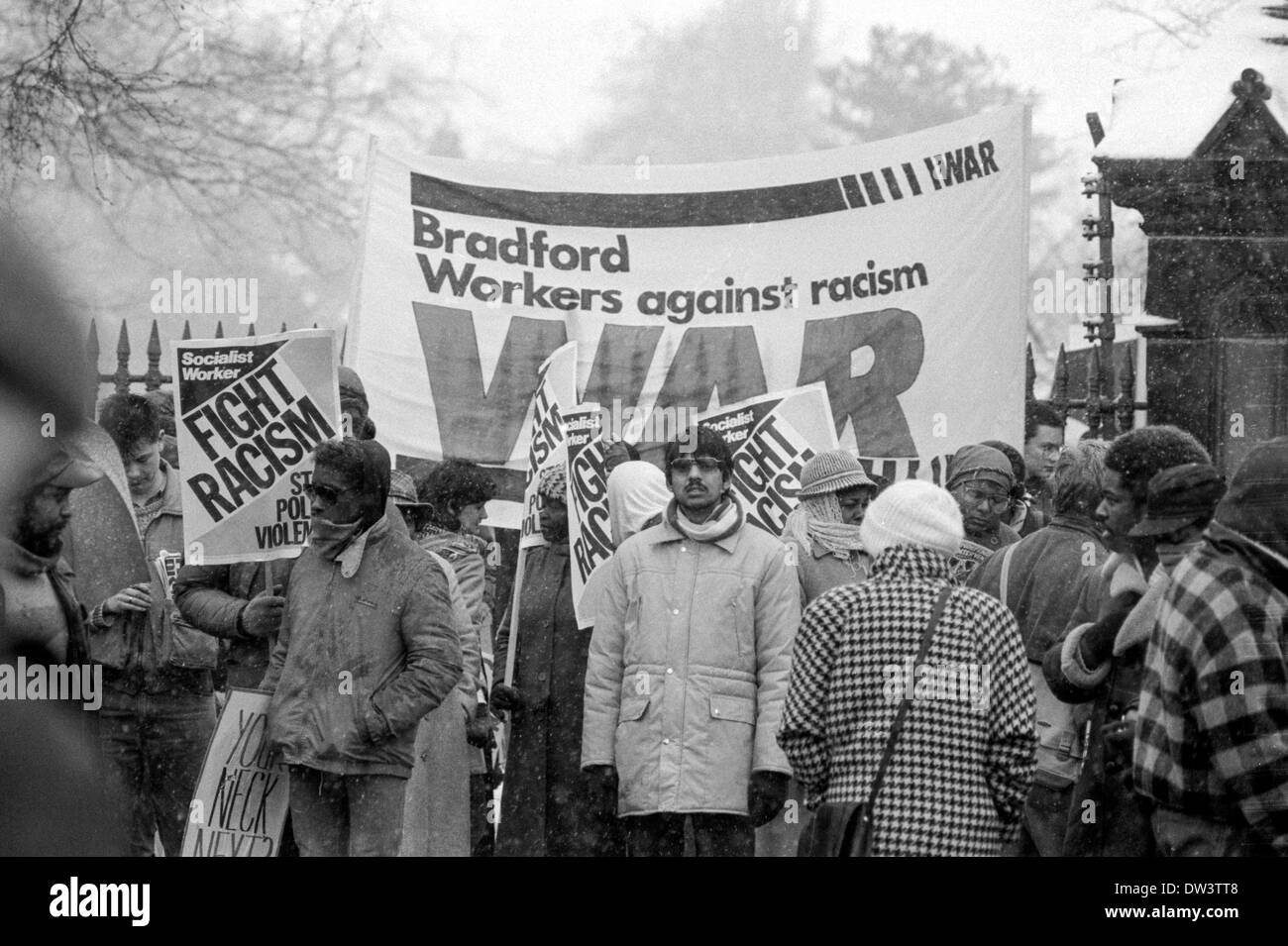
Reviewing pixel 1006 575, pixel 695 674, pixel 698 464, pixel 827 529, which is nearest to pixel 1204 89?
pixel 827 529

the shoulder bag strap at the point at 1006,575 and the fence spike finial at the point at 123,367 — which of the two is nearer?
the shoulder bag strap at the point at 1006,575

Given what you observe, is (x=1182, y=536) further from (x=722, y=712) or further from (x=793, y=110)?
(x=793, y=110)

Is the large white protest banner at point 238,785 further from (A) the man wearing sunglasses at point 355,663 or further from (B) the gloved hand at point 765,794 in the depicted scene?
(B) the gloved hand at point 765,794

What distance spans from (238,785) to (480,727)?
3.84 ft

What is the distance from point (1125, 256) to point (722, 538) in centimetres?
703

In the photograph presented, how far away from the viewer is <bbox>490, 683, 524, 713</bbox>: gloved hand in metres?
6.18

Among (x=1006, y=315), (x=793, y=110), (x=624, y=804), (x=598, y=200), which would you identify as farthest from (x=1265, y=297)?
(x=793, y=110)

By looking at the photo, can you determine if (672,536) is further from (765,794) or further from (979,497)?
(979,497)

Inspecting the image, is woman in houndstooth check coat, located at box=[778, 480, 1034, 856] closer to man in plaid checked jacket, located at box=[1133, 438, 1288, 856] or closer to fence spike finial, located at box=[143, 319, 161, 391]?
man in plaid checked jacket, located at box=[1133, 438, 1288, 856]

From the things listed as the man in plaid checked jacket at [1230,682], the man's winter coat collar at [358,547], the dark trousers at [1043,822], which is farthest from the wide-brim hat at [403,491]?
the man in plaid checked jacket at [1230,682]

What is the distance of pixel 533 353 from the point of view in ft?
25.1

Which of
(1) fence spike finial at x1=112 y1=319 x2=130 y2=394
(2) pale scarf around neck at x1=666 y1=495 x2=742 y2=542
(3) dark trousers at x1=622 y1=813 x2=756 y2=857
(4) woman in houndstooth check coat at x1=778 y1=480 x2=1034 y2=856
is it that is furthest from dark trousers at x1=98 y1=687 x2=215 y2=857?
(1) fence spike finial at x1=112 y1=319 x2=130 y2=394

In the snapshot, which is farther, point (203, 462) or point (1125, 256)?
point (1125, 256)

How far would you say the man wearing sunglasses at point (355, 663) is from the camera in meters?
4.98
